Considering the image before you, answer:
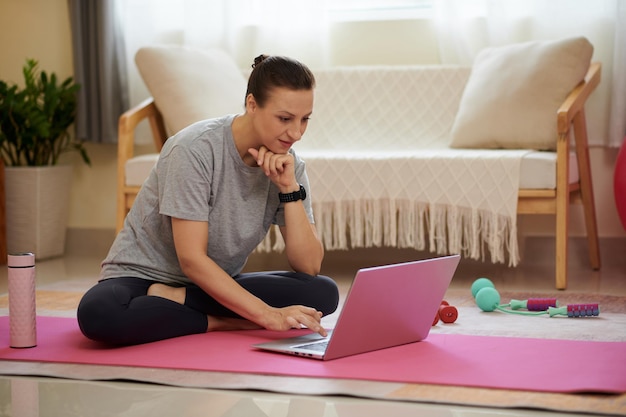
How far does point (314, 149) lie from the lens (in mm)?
3834

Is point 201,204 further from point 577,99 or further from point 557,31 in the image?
point 557,31

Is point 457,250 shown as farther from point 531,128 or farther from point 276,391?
point 276,391

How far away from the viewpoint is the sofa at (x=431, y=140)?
3115 mm

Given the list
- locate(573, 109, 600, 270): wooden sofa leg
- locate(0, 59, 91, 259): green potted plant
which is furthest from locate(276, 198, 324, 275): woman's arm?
locate(0, 59, 91, 259): green potted plant

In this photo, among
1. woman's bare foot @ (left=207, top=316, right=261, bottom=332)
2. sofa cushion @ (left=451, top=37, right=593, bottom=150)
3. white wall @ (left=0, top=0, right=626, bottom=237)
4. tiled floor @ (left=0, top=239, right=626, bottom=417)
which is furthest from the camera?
white wall @ (left=0, top=0, right=626, bottom=237)

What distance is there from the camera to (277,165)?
2.04m

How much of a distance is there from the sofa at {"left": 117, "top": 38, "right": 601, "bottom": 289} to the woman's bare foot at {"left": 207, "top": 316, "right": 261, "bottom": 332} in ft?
3.52

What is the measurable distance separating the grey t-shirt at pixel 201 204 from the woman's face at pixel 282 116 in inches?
4.7

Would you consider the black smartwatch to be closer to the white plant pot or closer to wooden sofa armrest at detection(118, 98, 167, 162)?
wooden sofa armrest at detection(118, 98, 167, 162)

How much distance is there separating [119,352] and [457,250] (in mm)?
1547

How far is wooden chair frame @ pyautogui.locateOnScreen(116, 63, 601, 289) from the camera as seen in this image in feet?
10.0

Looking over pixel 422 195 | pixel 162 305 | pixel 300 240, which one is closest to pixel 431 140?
pixel 422 195

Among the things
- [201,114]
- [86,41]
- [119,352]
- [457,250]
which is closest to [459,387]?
[119,352]

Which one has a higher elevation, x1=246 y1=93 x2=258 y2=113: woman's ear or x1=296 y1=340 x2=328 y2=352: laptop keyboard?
x1=246 y1=93 x2=258 y2=113: woman's ear
